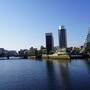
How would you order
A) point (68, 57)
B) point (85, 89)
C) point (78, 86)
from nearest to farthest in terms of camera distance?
point (85, 89)
point (78, 86)
point (68, 57)

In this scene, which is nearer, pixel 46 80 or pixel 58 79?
pixel 46 80

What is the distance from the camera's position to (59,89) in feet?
161

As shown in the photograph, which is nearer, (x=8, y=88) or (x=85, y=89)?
(x=85, y=89)

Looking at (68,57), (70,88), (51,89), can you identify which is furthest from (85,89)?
(68,57)

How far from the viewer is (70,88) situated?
50.1m

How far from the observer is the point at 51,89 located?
49656 millimetres

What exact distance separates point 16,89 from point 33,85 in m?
5.40

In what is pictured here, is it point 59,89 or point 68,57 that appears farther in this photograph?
point 68,57

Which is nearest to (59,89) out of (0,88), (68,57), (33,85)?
(33,85)

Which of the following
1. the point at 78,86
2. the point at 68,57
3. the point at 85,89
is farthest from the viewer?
the point at 68,57

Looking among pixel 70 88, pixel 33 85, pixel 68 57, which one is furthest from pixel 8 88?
pixel 68 57

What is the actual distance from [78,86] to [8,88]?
15.0 meters

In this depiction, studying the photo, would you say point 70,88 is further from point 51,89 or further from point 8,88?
point 8,88

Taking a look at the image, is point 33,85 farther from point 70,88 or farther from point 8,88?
point 70,88
